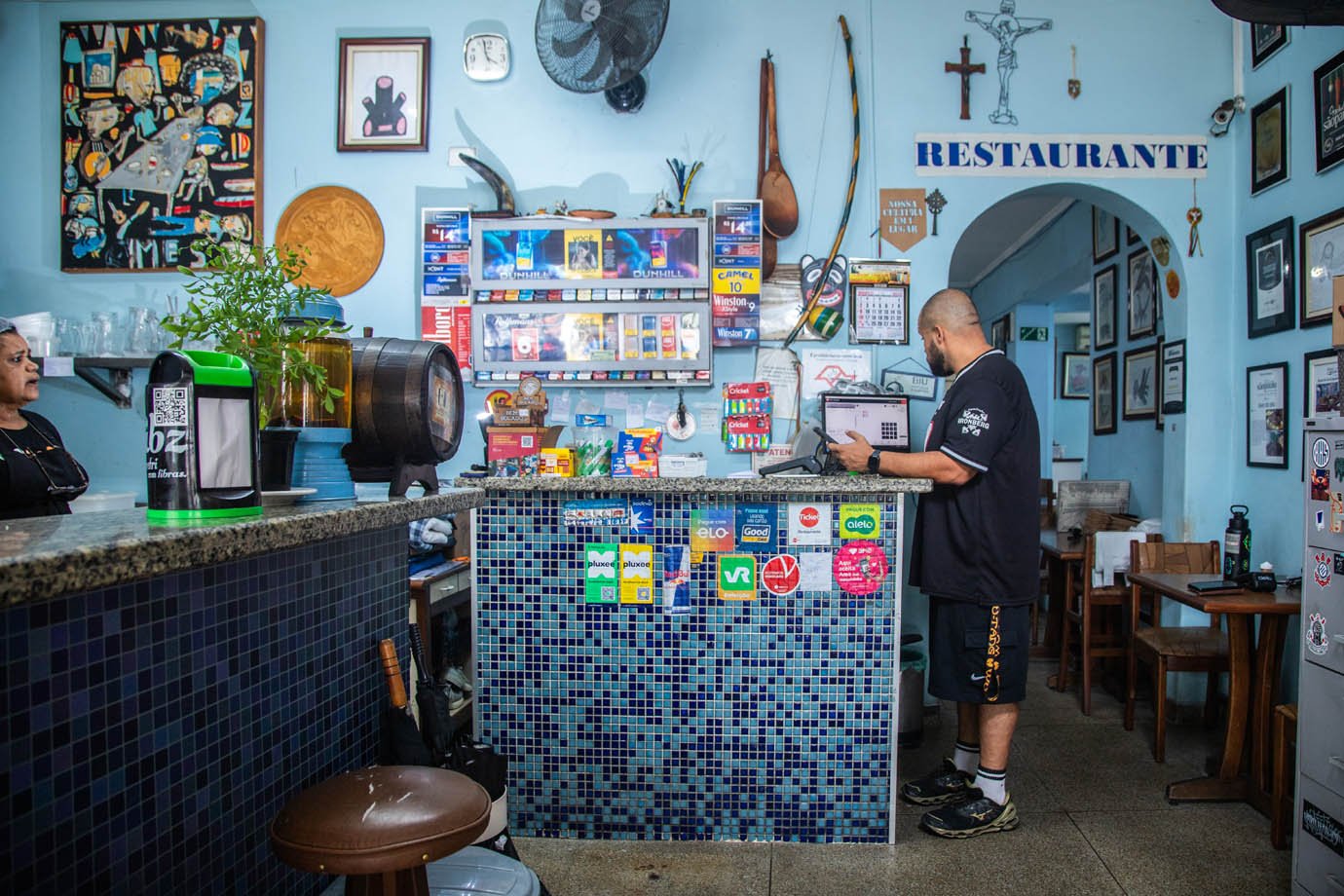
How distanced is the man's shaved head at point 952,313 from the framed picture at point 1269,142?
71.9 inches

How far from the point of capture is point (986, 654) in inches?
110

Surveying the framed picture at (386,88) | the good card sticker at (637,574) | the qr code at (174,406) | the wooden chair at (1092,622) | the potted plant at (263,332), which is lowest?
the wooden chair at (1092,622)

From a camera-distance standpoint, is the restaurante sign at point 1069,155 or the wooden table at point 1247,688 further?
the restaurante sign at point 1069,155

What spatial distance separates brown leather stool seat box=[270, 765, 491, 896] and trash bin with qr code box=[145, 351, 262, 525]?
478 millimetres

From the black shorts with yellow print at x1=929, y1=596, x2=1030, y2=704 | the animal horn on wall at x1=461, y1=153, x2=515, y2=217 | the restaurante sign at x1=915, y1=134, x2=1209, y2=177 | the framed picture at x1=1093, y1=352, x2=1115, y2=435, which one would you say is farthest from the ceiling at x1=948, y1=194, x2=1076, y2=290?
the black shorts with yellow print at x1=929, y1=596, x2=1030, y2=704

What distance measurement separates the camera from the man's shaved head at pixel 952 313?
3014mm

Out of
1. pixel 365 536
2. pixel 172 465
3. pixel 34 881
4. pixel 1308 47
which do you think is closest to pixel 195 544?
pixel 172 465

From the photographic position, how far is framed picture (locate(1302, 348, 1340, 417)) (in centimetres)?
323

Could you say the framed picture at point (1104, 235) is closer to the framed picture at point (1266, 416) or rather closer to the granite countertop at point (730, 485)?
the framed picture at point (1266, 416)

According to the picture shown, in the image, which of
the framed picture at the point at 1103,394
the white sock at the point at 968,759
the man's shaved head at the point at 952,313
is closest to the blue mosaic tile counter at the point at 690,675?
the white sock at the point at 968,759

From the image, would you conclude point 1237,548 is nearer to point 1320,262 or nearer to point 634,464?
point 1320,262

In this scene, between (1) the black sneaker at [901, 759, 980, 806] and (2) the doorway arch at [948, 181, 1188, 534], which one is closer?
(1) the black sneaker at [901, 759, 980, 806]

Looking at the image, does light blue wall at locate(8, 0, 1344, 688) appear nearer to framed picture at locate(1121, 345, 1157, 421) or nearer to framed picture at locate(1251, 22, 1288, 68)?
framed picture at locate(1251, 22, 1288, 68)

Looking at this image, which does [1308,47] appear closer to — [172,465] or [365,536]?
[365,536]
